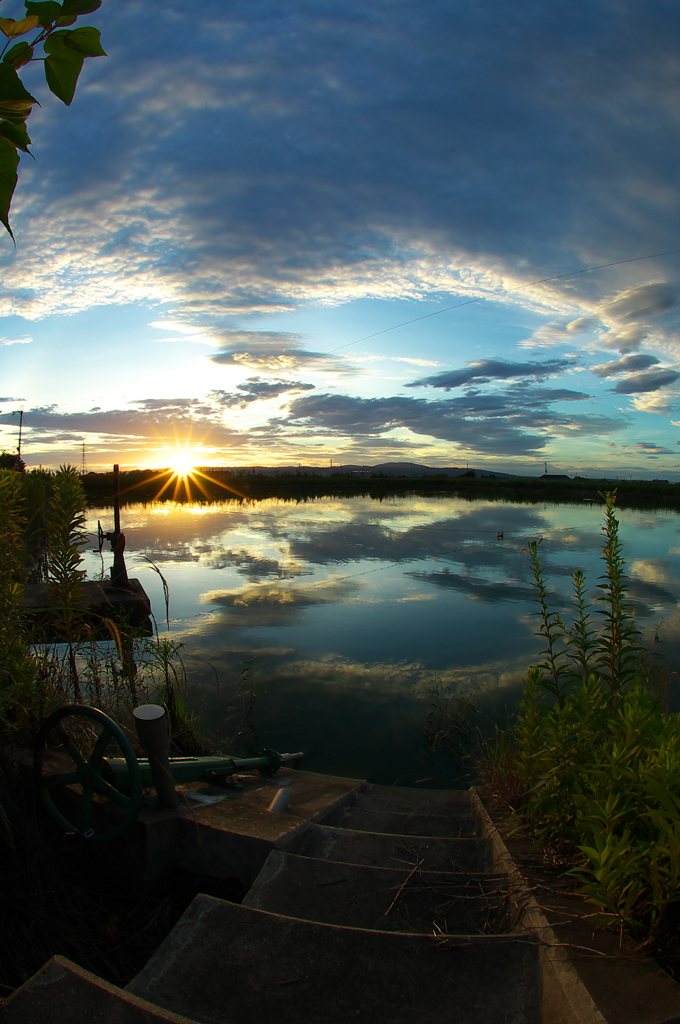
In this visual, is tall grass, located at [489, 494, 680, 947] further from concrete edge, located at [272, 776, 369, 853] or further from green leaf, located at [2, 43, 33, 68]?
green leaf, located at [2, 43, 33, 68]

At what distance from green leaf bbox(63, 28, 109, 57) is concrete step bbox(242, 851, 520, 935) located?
274cm

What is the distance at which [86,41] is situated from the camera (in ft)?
2.61

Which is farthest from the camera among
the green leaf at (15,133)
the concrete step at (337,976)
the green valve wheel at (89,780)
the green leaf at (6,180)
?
the green valve wheel at (89,780)

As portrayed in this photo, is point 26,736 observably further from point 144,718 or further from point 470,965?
point 470,965

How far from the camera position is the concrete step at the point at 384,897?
2.32 meters

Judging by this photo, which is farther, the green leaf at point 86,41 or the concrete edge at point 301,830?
the concrete edge at point 301,830

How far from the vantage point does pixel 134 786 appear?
263 centimetres

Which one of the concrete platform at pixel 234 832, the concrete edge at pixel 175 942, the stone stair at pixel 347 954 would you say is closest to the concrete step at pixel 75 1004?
the stone stair at pixel 347 954

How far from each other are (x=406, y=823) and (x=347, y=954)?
1.64m

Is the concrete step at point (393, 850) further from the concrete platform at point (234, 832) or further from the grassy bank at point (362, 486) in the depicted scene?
the grassy bank at point (362, 486)

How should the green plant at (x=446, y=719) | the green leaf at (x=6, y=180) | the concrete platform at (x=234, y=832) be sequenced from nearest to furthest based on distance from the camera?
1. the green leaf at (x=6, y=180)
2. the concrete platform at (x=234, y=832)
3. the green plant at (x=446, y=719)

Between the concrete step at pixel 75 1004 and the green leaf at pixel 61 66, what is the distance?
2.17 metres

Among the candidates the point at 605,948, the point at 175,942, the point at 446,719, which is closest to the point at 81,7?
the point at 175,942

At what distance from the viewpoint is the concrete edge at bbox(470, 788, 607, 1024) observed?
65.7 inches
